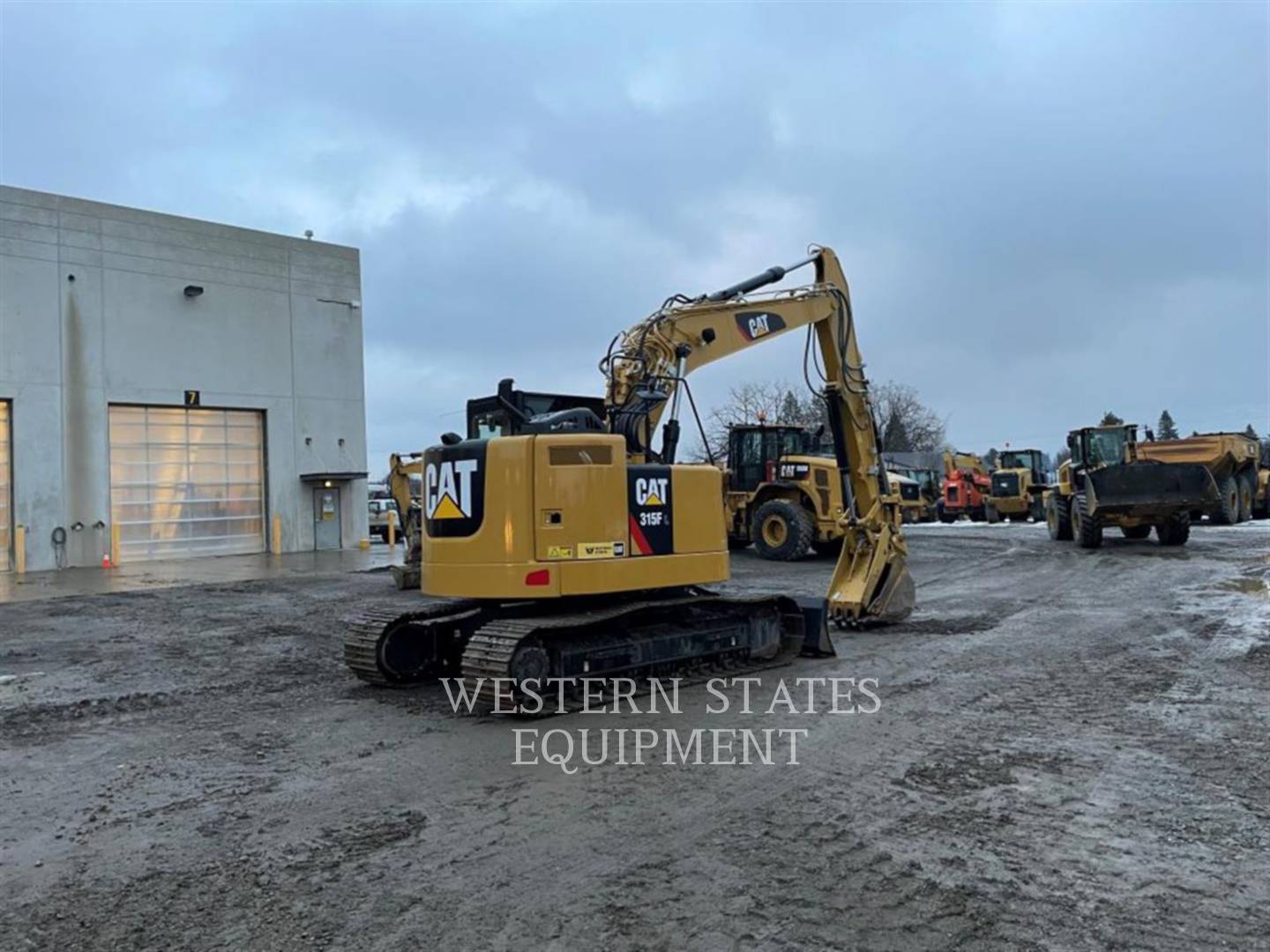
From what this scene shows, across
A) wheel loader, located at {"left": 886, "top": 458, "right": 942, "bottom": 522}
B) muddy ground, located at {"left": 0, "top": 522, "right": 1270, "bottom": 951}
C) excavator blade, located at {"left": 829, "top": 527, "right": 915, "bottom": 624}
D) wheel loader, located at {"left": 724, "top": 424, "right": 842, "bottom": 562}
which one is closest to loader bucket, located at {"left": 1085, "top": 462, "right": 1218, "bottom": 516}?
wheel loader, located at {"left": 724, "top": 424, "right": 842, "bottom": 562}

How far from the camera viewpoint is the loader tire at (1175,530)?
19772 millimetres

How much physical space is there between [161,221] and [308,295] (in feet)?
14.0

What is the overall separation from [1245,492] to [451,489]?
28274 mm

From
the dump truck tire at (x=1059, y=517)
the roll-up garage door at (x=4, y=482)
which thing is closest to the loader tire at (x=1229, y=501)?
the dump truck tire at (x=1059, y=517)

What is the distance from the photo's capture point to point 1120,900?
12.2 ft

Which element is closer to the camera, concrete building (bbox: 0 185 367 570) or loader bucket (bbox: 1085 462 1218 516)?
loader bucket (bbox: 1085 462 1218 516)

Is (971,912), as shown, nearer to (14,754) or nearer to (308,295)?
(14,754)

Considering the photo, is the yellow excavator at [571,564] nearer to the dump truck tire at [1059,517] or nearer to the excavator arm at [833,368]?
the excavator arm at [833,368]

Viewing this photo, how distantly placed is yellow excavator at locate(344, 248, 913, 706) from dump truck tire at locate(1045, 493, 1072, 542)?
50.2ft

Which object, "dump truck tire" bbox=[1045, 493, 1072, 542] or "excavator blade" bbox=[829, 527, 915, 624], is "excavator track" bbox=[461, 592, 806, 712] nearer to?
"excavator blade" bbox=[829, 527, 915, 624]

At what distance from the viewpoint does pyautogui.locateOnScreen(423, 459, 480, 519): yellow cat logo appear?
7152 mm

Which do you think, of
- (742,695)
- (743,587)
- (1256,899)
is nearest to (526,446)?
(742,695)

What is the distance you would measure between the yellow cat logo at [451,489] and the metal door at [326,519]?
20701 mm

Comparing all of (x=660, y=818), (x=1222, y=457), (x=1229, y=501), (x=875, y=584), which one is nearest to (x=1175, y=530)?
(x=1222, y=457)
